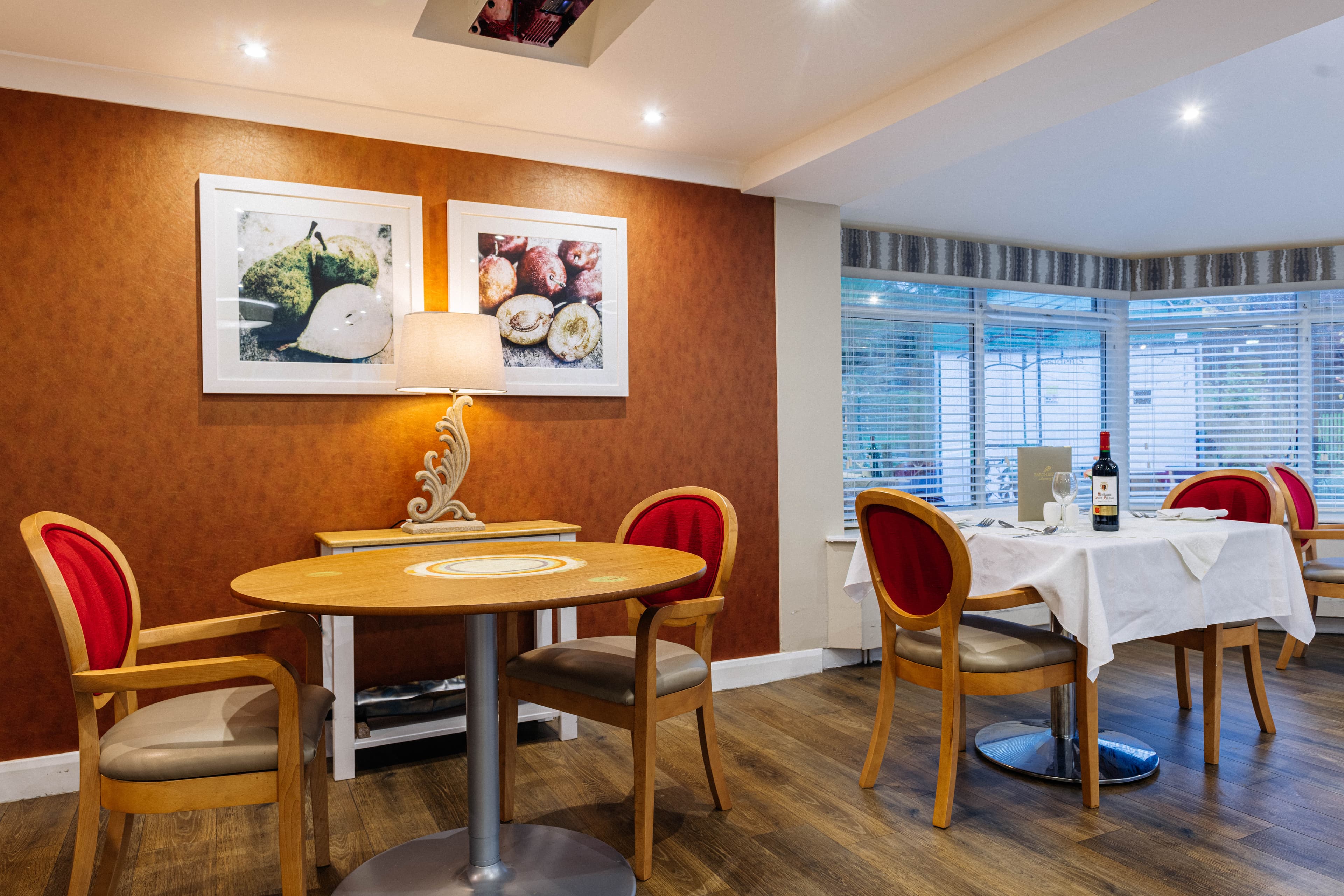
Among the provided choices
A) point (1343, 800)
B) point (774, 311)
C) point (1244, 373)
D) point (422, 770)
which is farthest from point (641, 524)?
point (1244, 373)

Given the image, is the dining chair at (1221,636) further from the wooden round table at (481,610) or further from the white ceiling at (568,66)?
the white ceiling at (568,66)

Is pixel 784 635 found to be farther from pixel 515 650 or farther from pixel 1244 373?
pixel 1244 373

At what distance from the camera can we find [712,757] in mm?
2564

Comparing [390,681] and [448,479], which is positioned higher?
[448,479]

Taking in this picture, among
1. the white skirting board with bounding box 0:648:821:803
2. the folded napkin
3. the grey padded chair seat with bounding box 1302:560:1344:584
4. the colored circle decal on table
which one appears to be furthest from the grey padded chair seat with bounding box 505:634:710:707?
the grey padded chair seat with bounding box 1302:560:1344:584

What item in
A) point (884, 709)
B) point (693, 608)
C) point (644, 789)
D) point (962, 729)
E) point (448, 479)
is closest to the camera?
point (644, 789)

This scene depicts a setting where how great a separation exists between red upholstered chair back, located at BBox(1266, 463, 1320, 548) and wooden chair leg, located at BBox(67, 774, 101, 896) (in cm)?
483

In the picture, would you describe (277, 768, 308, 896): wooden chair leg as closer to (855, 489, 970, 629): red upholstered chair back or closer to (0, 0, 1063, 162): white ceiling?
(855, 489, 970, 629): red upholstered chair back

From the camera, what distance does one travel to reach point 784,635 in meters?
4.12

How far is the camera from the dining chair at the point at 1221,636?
9.34 ft

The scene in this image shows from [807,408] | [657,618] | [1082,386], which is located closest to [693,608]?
[657,618]

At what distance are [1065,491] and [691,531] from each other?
47.9 inches

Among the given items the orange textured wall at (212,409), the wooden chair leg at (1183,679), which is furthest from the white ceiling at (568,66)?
the wooden chair leg at (1183,679)

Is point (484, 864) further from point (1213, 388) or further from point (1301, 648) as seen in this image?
point (1213, 388)
